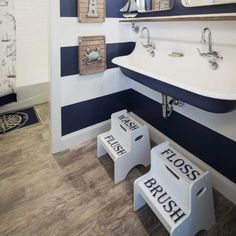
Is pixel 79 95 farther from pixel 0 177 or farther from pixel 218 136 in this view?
pixel 218 136

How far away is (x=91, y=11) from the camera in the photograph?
5.70 ft

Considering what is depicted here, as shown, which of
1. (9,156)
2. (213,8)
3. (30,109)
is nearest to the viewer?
(213,8)

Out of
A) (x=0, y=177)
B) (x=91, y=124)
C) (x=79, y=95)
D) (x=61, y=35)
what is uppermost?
(x=61, y=35)

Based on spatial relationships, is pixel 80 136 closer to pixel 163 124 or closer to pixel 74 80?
pixel 74 80

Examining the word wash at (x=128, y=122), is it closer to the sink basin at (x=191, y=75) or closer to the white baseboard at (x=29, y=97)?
the sink basin at (x=191, y=75)

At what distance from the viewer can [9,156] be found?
1.93 m

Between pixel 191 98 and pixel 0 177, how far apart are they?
1593 millimetres

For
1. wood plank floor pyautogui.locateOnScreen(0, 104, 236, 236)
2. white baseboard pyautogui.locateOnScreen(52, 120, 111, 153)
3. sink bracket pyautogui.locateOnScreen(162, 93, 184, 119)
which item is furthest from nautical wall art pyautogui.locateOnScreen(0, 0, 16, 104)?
sink bracket pyautogui.locateOnScreen(162, 93, 184, 119)

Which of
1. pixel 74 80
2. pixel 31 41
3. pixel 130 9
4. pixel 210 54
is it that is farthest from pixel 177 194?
pixel 31 41

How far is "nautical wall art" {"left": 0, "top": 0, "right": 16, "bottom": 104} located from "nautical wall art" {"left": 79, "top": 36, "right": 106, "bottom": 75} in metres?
1.05

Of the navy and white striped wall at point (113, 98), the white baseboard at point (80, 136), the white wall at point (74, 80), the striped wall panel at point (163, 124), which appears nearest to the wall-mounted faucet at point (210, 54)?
the navy and white striped wall at point (113, 98)

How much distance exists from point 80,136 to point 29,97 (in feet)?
3.87

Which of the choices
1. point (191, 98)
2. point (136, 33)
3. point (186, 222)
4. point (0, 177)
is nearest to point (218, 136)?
point (191, 98)

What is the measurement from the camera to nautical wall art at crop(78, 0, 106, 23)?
1.68 meters
